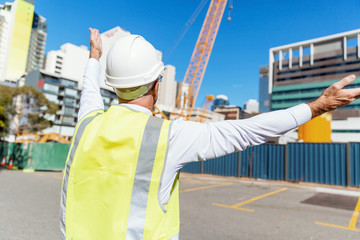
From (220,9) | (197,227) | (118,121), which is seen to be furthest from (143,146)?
(220,9)

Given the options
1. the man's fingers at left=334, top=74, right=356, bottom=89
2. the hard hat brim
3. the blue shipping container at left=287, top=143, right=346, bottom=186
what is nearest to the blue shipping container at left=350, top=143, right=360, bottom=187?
the blue shipping container at left=287, top=143, right=346, bottom=186

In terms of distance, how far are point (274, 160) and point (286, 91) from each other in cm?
8737

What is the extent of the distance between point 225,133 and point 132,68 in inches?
20.3

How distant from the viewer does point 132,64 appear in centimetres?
108

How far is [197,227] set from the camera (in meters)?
4.79

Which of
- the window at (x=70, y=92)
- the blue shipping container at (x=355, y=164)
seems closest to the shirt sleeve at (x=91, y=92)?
the blue shipping container at (x=355, y=164)

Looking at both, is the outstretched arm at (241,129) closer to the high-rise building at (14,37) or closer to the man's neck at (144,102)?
the man's neck at (144,102)

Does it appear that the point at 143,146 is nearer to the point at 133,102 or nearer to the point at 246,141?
the point at 133,102

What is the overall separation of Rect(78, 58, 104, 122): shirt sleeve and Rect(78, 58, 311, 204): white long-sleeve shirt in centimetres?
64

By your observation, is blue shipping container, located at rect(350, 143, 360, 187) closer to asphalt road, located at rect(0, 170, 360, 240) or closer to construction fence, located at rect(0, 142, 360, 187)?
construction fence, located at rect(0, 142, 360, 187)

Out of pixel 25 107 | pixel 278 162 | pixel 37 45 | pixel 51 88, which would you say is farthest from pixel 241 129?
pixel 37 45

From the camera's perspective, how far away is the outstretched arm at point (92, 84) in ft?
4.48

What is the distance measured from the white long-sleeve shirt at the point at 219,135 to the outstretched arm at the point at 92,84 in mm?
644

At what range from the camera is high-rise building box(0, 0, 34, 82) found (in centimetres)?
9294
